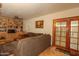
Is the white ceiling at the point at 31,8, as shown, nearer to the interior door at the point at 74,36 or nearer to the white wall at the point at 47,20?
the white wall at the point at 47,20

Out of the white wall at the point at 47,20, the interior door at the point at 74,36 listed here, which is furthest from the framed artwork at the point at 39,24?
the interior door at the point at 74,36

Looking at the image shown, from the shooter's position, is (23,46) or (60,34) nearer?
(23,46)

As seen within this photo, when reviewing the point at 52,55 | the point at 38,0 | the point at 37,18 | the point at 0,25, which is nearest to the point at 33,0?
the point at 38,0

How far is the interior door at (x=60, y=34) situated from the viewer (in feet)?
7.13

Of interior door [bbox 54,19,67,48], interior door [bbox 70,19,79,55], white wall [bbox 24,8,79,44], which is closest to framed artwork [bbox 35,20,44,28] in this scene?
white wall [bbox 24,8,79,44]

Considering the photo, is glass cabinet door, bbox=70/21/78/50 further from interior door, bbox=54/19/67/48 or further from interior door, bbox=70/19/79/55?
interior door, bbox=54/19/67/48

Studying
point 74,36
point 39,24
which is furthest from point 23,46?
point 74,36

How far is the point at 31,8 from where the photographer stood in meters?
2.02

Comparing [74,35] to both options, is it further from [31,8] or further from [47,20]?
[31,8]

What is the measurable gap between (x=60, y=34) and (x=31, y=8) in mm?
743

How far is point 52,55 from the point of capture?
2018 mm

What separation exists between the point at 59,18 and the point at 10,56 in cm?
110

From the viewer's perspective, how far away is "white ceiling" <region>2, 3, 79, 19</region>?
1.95 meters

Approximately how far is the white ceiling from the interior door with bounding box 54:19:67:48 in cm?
29
